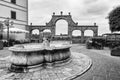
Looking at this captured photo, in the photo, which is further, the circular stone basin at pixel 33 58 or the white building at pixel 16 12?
the white building at pixel 16 12

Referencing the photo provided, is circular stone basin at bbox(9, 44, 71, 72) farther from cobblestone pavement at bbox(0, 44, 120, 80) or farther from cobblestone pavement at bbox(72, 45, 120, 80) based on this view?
cobblestone pavement at bbox(72, 45, 120, 80)

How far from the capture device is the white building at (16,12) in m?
15.8

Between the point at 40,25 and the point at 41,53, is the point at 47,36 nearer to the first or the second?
the point at 41,53

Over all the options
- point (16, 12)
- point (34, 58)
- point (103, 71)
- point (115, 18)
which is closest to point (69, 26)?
point (115, 18)

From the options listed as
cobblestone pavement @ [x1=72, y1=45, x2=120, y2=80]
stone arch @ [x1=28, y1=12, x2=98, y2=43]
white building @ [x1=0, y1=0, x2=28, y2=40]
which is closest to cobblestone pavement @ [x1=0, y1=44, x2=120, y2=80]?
cobblestone pavement @ [x1=72, y1=45, x2=120, y2=80]

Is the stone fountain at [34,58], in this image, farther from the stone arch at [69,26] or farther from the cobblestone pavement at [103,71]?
the stone arch at [69,26]

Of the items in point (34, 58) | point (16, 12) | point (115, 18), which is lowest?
point (34, 58)

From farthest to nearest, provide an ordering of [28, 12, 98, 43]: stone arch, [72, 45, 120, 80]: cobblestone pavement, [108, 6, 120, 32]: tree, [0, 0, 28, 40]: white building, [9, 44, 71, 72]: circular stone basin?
[28, 12, 98, 43]: stone arch < [0, 0, 28, 40]: white building < [108, 6, 120, 32]: tree < [9, 44, 71, 72]: circular stone basin < [72, 45, 120, 80]: cobblestone pavement

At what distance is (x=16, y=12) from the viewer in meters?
18.0

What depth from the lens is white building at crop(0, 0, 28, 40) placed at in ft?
51.9

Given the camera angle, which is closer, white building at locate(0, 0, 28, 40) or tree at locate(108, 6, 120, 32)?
tree at locate(108, 6, 120, 32)

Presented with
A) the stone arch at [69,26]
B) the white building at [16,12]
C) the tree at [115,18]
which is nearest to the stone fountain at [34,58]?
the tree at [115,18]

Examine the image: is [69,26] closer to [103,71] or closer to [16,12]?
[16,12]

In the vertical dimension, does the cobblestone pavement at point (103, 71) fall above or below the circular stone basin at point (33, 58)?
below
